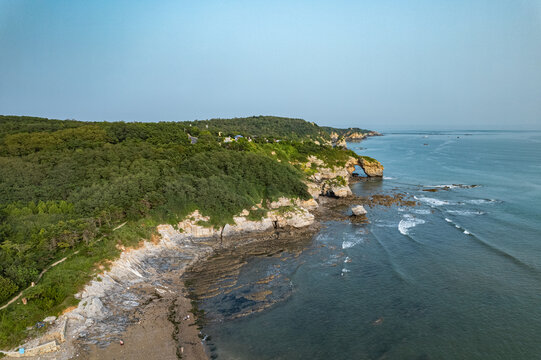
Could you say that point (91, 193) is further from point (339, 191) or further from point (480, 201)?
point (480, 201)

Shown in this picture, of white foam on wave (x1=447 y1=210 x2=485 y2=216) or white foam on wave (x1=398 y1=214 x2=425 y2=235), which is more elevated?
white foam on wave (x1=447 y1=210 x2=485 y2=216)

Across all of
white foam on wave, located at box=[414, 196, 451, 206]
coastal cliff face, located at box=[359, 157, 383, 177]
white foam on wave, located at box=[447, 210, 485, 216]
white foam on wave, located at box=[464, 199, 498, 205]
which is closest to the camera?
white foam on wave, located at box=[447, 210, 485, 216]

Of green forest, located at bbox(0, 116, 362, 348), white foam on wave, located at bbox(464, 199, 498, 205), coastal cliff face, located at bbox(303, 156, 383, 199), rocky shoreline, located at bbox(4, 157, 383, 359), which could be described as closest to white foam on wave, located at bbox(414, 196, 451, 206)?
white foam on wave, located at bbox(464, 199, 498, 205)

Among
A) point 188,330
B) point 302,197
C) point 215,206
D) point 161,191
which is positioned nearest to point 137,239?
point 161,191

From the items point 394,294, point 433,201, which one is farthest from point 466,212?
point 394,294

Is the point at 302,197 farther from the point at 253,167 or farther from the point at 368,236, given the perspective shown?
the point at 368,236

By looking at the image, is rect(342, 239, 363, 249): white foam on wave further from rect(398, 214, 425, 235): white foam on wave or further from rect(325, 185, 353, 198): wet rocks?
rect(325, 185, 353, 198): wet rocks

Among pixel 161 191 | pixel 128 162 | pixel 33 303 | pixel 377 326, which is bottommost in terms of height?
pixel 377 326
